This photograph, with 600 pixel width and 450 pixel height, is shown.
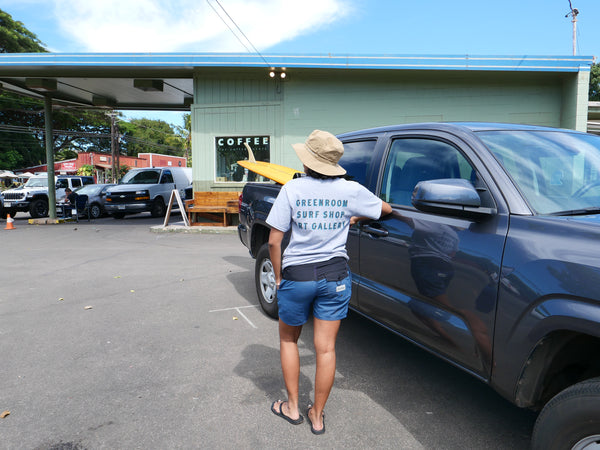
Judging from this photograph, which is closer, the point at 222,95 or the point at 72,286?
the point at 72,286

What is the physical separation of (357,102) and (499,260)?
11265 millimetres

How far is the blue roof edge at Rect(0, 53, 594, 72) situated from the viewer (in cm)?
1128

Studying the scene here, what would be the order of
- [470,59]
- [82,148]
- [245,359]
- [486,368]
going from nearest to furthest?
[486,368], [245,359], [470,59], [82,148]

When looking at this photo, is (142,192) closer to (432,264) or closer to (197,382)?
(197,382)

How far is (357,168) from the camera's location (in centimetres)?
381

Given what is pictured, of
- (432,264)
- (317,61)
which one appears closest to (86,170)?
(317,61)

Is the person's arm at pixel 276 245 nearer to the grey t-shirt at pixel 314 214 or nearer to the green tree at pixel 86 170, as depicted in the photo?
the grey t-shirt at pixel 314 214

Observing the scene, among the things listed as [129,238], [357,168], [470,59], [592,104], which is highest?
[470,59]

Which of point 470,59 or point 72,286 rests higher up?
point 470,59

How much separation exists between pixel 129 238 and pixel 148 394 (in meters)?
9.38

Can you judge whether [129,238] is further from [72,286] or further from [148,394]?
[148,394]

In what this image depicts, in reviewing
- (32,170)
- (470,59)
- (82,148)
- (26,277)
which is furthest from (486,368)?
(82,148)

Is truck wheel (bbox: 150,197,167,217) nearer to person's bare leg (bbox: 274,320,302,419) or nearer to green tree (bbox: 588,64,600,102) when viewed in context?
person's bare leg (bbox: 274,320,302,419)

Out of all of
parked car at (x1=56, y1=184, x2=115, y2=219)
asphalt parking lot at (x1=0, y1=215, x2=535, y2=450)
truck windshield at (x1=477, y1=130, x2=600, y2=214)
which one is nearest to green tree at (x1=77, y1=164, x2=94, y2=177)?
parked car at (x1=56, y1=184, x2=115, y2=219)
